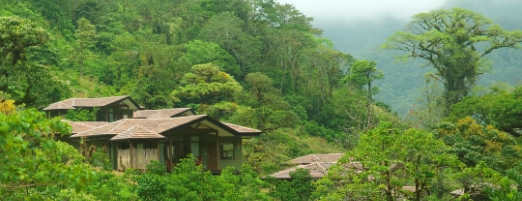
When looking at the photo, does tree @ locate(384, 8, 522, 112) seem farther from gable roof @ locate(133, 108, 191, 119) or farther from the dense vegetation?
gable roof @ locate(133, 108, 191, 119)

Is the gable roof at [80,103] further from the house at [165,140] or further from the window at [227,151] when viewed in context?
the window at [227,151]

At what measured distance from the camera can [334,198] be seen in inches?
666

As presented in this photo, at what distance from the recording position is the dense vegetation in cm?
1698

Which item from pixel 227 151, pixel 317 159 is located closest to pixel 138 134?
pixel 227 151

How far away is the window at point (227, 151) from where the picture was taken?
32250mm

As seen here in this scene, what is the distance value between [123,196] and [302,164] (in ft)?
54.4

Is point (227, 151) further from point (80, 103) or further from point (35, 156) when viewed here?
point (35, 156)

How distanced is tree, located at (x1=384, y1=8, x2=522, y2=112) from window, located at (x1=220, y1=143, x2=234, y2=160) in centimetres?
2172

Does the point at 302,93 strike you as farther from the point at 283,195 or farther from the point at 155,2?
the point at 283,195

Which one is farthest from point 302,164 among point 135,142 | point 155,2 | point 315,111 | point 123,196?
point 155,2

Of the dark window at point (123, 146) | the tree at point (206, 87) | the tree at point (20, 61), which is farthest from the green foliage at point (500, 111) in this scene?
the tree at point (20, 61)

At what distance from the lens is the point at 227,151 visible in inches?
1281

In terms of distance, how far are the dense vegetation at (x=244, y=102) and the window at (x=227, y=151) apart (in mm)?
1728

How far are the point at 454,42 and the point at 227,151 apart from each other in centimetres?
2467
